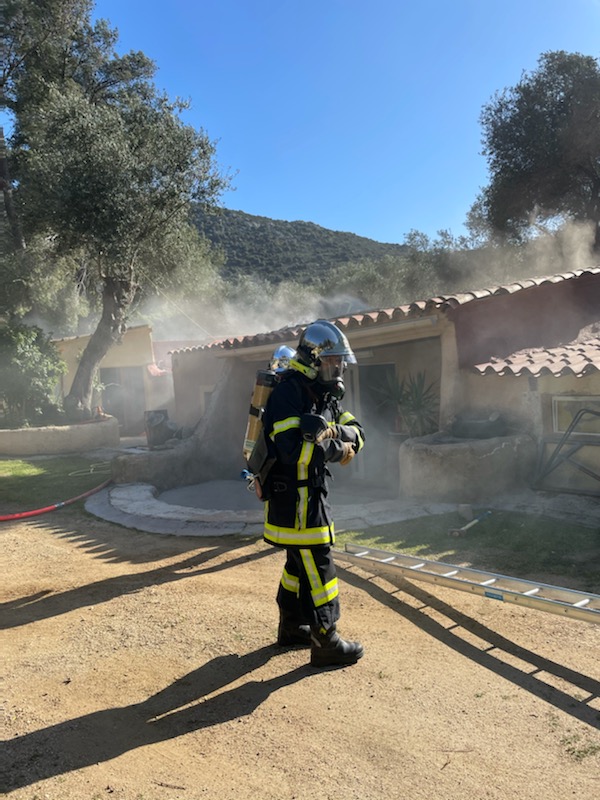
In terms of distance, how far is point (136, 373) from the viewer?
22.1m

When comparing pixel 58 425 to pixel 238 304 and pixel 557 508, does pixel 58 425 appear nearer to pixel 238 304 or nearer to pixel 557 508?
pixel 557 508

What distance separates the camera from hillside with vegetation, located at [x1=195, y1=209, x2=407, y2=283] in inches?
1911

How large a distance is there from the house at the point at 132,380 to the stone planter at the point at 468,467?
16.1 meters

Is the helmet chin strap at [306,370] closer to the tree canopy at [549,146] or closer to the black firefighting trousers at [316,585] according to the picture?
the black firefighting trousers at [316,585]

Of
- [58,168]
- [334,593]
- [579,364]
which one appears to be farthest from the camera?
[58,168]

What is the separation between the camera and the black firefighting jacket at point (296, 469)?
3.21m

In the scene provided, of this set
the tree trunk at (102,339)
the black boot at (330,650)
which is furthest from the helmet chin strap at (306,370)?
the tree trunk at (102,339)

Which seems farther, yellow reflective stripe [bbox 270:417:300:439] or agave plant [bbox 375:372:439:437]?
agave plant [bbox 375:372:439:437]

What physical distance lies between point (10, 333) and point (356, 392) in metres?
10.6

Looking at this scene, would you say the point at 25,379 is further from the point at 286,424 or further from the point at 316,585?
the point at 316,585

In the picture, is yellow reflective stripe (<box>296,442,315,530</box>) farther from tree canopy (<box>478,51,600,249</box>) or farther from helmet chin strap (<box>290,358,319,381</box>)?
tree canopy (<box>478,51,600,249</box>)

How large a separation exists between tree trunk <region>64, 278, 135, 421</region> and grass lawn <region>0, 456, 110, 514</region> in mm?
Answer: 3317

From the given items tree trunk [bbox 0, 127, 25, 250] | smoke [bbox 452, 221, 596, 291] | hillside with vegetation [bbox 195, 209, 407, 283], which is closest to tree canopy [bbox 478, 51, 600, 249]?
smoke [bbox 452, 221, 596, 291]

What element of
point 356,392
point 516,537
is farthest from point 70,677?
point 356,392
